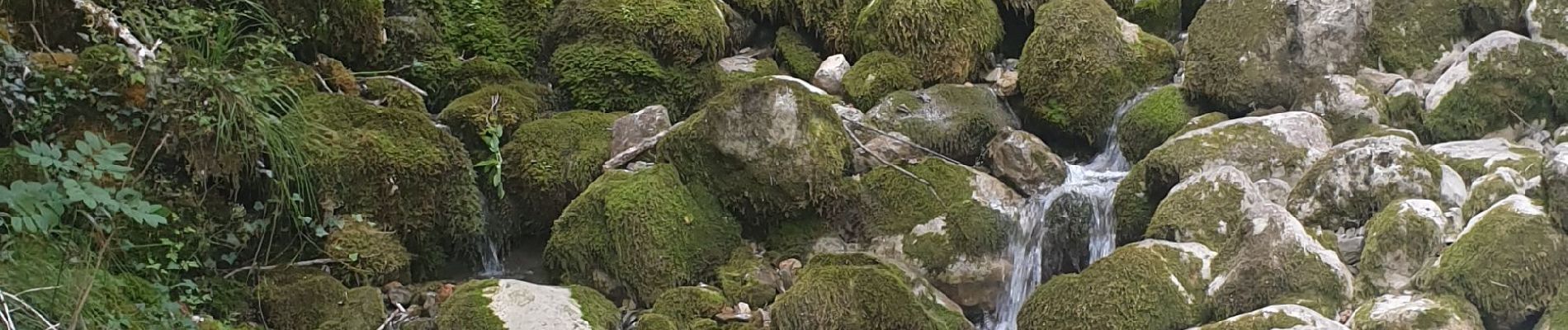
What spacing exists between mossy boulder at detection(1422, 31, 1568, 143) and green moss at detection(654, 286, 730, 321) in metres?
3.61

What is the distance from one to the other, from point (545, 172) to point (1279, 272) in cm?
339

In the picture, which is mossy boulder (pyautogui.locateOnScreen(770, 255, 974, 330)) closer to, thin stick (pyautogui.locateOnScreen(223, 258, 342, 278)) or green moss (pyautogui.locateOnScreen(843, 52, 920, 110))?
thin stick (pyautogui.locateOnScreen(223, 258, 342, 278))

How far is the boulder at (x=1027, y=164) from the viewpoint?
6.12 meters

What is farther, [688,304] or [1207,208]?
[1207,208]

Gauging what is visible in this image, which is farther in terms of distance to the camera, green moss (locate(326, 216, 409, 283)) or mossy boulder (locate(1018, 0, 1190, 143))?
mossy boulder (locate(1018, 0, 1190, 143))

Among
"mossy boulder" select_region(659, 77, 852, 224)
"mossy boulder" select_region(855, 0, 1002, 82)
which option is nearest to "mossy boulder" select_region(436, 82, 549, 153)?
"mossy boulder" select_region(659, 77, 852, 224)

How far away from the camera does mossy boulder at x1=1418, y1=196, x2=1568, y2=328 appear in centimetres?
414

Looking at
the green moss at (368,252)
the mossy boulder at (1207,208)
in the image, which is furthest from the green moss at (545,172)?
the mossy boulder at (1207,208)

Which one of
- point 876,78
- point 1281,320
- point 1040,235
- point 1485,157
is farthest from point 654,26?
point 1485,157

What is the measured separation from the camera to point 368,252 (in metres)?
5.24

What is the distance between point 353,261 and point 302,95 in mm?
974

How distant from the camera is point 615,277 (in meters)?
5.41

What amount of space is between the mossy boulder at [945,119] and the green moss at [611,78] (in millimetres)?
1272

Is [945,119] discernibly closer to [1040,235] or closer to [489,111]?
[1040,235]
